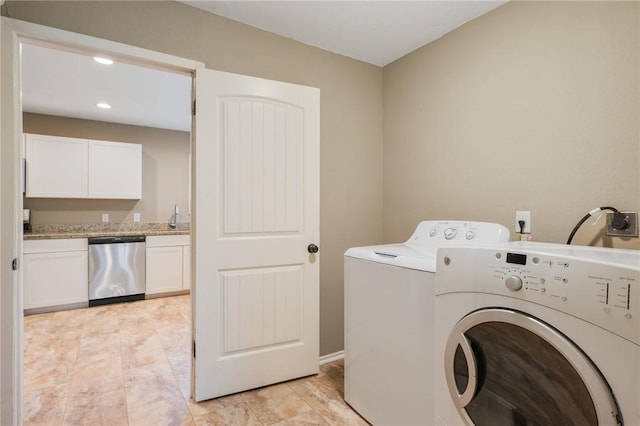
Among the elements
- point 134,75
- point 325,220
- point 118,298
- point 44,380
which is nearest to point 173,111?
point 134,75

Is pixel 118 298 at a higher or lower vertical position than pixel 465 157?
lower

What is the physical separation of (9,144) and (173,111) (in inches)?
107

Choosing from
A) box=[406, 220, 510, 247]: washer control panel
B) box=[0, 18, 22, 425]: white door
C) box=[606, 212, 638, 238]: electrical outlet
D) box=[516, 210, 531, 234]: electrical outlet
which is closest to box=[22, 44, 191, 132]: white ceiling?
box=[0, 18, 22, 425]: white door

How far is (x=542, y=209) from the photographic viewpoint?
5.48ft

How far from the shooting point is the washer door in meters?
0.81

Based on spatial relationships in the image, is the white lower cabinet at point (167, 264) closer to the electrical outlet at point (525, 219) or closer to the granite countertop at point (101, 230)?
the granite countertop at point (101, 230)

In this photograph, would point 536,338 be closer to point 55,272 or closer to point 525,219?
point 525,219

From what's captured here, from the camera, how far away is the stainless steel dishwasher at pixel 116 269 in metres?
3.80

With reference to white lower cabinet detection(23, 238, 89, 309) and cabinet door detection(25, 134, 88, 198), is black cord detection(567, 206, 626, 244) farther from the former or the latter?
cabinet door detection(25, 134, 88, 198)

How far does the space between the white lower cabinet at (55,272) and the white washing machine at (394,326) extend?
3.49 m

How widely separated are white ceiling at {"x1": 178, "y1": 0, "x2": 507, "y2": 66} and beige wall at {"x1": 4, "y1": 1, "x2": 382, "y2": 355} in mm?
94

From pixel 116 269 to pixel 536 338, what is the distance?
4.32 m

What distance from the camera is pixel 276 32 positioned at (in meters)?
2.16

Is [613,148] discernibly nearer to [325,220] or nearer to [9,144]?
[325,220]
